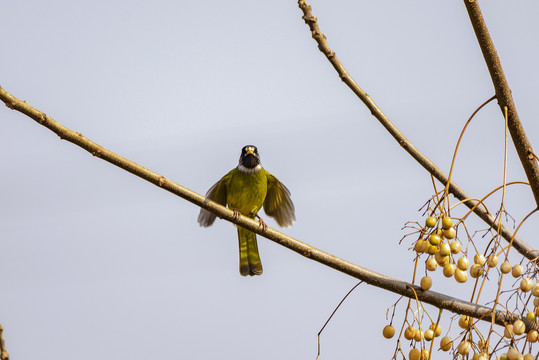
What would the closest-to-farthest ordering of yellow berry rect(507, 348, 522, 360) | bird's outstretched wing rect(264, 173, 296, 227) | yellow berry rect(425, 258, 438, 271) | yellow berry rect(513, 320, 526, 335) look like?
yellow berry rect(507, 348, 522, 360), yellow berry rect(513, 320, 526, 335), yellow berry rect(425, 258, 438, 271), bird's outstretched wing rect(264, 173, 296, 227)

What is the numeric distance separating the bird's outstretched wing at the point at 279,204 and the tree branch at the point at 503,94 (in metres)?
2.97

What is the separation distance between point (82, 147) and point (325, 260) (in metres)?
1.08

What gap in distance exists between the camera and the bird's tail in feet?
21.6

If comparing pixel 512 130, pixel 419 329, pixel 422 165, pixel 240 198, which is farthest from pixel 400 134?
pixel 240 198

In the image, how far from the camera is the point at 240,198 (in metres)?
6.31

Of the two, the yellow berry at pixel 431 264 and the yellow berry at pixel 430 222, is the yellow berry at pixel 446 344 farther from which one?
the yellow berry at pixel 430 222

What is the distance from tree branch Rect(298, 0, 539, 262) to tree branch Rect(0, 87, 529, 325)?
0.33 meters

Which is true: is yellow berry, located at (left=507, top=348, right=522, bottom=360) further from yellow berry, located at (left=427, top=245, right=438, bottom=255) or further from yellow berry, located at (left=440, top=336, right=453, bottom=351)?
yellow berry, located at (left=427, top=245, right=438, bottom=255)

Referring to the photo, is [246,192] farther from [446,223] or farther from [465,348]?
[465,348]

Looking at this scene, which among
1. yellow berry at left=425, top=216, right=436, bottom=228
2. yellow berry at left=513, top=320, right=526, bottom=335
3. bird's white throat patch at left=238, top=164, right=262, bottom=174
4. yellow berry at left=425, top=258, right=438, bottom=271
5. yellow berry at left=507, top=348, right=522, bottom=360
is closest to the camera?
yellow berry at left=507, top=348, right=522, bottom=360

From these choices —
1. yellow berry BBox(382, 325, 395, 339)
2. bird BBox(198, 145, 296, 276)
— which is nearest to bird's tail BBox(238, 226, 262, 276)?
bird BBox(198, 145, 296, 276)

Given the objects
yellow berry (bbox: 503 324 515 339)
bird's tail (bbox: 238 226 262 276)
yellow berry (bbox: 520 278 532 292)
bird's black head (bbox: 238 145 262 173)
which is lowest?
yellow berry (bbox: 503 324 515 339)

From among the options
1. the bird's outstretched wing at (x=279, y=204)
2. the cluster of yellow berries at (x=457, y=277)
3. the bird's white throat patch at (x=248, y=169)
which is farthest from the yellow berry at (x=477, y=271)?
the bird's white throat patch at (x=248, y=169)

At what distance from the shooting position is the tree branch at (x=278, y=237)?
9.18 feet
